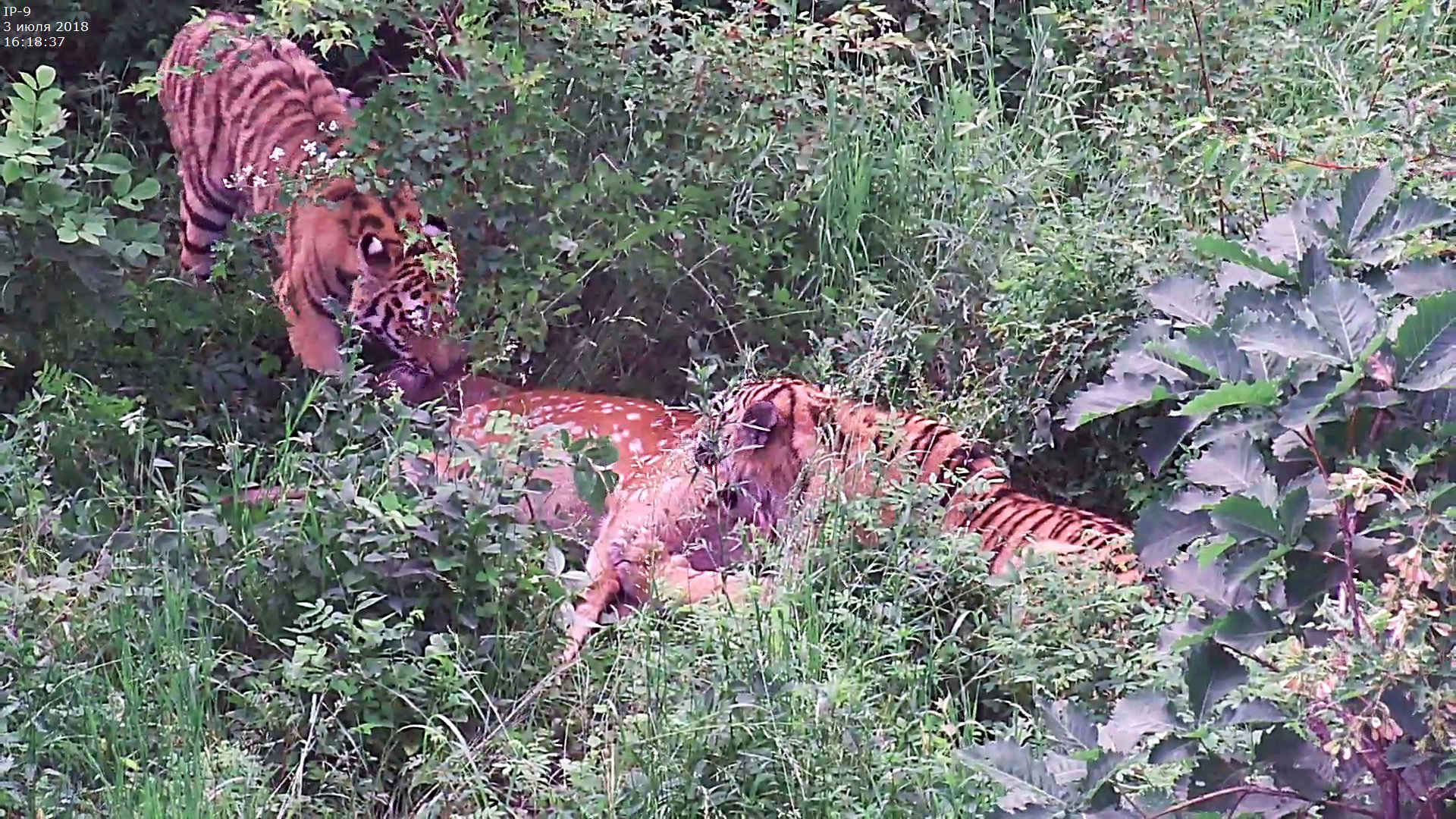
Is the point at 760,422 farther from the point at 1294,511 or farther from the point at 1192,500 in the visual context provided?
the point at 1294,511

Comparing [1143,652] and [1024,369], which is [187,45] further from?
[1143,652]

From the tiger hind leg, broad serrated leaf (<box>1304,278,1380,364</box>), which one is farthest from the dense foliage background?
the tiger hind leg

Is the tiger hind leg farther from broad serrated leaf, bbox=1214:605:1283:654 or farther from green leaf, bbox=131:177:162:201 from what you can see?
broad serrated leaf, bbox=1214:605:1283:654

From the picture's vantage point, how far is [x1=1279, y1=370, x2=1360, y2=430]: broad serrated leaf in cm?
223

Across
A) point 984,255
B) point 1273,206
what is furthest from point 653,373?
point 1273,206

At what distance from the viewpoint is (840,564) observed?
4.19 metres

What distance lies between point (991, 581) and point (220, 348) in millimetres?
2846

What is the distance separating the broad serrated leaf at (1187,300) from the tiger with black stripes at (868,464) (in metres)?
1.79

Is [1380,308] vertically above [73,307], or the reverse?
[1380,308]

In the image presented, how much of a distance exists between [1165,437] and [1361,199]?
1.45 feet

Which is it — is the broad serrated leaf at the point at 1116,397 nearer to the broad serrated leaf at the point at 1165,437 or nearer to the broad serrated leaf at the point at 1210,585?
the broad serrated leaf at the point at 1165,437

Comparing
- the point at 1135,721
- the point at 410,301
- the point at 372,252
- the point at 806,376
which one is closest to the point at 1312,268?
A: the point at 1135,721

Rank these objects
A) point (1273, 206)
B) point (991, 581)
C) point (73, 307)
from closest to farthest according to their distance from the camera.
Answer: point (991, 581) < point (1273, 206) < point (73, 307)

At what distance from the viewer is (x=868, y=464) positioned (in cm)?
444
